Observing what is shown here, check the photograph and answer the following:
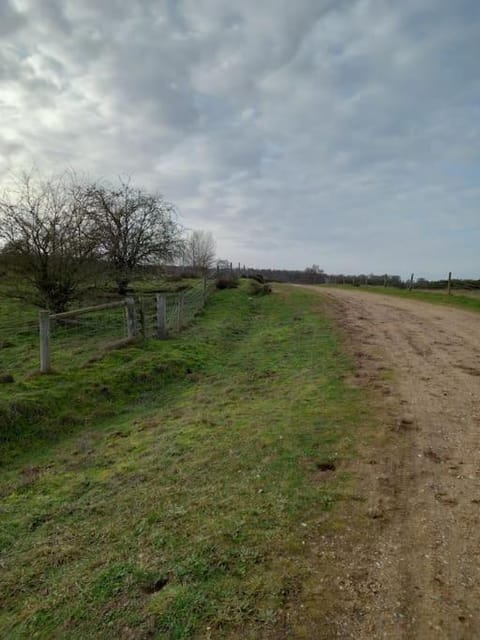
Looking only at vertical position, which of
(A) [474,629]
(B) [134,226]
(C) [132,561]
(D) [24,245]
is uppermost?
(B) [134,226]

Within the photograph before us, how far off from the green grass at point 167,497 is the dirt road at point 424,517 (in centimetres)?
35

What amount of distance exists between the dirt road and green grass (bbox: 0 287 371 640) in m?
0.35

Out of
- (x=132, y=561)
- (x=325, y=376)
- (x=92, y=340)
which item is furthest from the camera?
(x=92, y=340)

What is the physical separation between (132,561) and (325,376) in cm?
454

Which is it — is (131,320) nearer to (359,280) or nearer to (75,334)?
(75,334)

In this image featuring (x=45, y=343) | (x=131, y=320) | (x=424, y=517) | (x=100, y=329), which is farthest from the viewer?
(x=100, y=329)

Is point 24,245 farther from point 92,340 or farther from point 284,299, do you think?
point 284,299

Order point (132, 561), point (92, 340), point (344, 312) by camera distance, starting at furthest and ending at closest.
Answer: point (344, 312), point (92, 340), point (132, 561)

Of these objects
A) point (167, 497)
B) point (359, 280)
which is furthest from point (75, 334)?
point (359, 280)

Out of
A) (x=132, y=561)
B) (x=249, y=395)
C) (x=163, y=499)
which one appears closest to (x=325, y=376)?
(x=249, y=395)

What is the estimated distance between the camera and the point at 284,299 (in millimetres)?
20016

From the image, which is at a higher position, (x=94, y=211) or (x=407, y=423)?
(x=94, y=211)

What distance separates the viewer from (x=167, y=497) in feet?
10.6

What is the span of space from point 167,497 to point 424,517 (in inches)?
79.4
